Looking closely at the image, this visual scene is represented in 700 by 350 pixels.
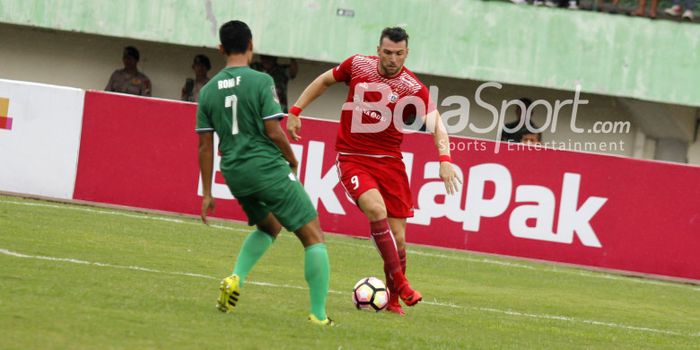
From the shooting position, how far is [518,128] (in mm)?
22312

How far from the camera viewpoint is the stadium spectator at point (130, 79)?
74.5 feet

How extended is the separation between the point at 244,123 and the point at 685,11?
1488cm

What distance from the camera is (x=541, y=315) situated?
11.5 m

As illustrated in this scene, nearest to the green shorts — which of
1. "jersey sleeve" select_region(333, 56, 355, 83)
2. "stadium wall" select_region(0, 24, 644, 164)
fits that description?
"jersey sleeve" select_region(333, 56, 355, 83)

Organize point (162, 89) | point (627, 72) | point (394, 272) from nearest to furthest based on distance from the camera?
point (394, 272)
point (627, 72)
point (162, 89)

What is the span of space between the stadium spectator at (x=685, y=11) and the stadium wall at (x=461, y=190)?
5.85 meters

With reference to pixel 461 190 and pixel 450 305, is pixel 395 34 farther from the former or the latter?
pixel 461 190

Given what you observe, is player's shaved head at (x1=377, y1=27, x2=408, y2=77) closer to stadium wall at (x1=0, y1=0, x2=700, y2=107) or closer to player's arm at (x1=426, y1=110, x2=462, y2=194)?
player's arm at (x1=426, y1=110, x2=462, y2=194)

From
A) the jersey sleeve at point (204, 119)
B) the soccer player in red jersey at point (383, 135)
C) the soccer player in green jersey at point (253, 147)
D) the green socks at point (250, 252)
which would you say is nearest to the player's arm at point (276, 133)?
the soccer player in green jersey at point (253, 147)

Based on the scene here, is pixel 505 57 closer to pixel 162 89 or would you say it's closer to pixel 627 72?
pixel 627 72

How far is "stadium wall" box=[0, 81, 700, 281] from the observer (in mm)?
16750

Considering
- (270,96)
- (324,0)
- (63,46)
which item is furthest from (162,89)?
(270,96)

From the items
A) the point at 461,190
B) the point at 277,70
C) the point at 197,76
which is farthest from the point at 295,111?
the point at 277,70

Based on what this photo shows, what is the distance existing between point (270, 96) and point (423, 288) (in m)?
4.75
